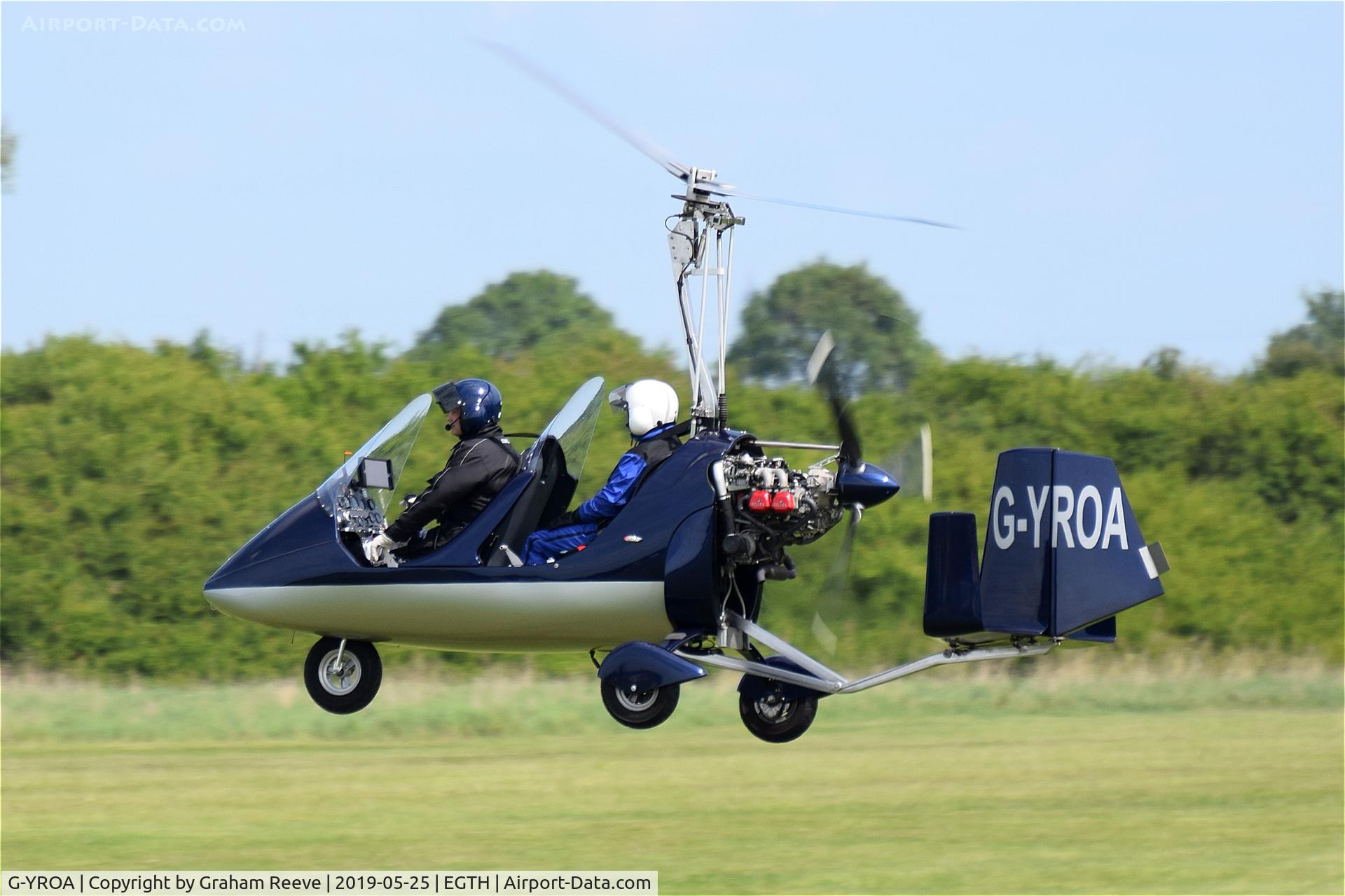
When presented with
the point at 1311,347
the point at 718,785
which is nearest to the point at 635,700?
the point at 718,785

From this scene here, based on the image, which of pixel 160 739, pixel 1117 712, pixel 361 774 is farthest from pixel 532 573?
pixel 1117 712

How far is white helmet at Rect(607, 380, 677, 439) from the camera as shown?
1021 cm

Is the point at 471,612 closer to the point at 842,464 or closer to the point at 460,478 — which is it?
the point at 460,478

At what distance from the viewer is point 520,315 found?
3700cm

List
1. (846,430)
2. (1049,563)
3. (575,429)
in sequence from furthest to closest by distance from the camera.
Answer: (575,429) < (846,430) < (1049,563)

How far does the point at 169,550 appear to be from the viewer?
2342cm

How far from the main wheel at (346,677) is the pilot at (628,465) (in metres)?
1.59

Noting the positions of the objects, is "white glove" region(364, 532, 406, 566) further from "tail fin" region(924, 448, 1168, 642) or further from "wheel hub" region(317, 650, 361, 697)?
"tail fin" region(924, 448, 1168, 642)

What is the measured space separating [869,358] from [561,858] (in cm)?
1045

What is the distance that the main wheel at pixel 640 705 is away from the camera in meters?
9.80

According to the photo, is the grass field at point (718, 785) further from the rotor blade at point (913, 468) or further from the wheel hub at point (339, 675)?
the rotor blade at point (913, 468)

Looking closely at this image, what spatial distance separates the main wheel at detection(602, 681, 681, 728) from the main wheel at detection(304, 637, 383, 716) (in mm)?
2034

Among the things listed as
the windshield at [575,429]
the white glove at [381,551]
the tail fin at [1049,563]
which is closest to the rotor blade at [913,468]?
the tail fin at [1049,563]

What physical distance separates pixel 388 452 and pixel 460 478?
1000mm
